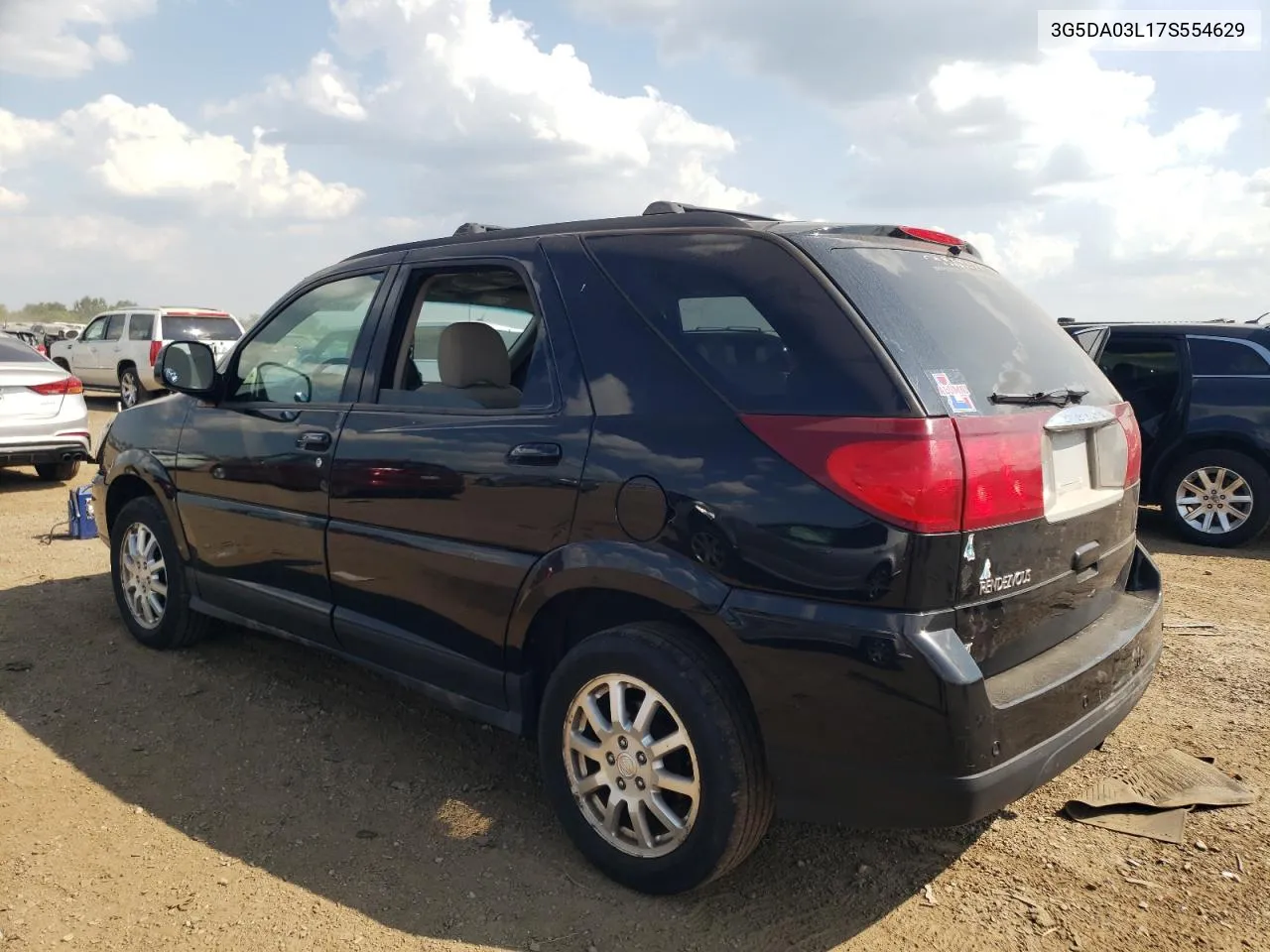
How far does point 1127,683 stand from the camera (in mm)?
2857

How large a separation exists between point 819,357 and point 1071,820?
6.22ft

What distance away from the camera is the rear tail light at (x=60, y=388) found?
906cm

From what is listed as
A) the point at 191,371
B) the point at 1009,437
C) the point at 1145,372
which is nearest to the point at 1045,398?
the point at 1009,437

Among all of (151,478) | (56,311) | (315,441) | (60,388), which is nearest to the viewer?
(315,441)

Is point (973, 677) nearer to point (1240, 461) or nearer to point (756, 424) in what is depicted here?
point (756, 424)

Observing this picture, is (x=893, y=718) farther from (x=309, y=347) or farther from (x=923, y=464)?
(x=309, y=347)

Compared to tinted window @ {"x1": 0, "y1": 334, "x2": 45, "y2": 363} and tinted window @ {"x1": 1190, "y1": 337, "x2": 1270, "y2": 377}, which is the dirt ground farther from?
tinted window @ {"x1": 0, "y1": 334, "x2": 45, "y2": 363}

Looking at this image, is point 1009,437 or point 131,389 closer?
point 1009,437

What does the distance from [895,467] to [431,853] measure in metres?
1.90

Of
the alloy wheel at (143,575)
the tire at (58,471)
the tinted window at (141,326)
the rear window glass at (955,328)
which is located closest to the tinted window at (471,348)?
the rear window glass at (955,328)

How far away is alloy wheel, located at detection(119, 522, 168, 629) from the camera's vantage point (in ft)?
15.3

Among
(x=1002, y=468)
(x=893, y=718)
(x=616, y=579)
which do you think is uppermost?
(x=1002, y=468)

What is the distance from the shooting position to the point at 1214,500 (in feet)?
25.2

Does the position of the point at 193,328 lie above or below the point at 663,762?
above
